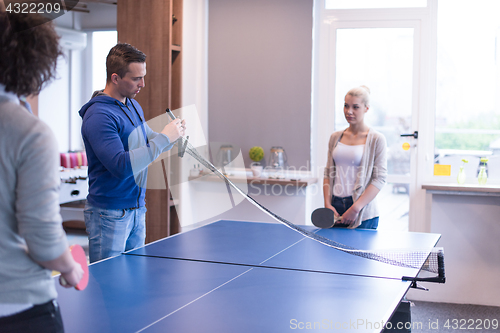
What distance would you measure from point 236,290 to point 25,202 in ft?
2.53

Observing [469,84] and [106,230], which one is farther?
[469,84]

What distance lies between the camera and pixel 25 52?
0.91m

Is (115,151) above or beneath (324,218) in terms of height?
above

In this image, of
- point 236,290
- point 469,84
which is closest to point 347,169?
point 236,290

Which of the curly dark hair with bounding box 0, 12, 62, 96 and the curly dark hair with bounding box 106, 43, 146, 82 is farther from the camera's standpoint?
the curly dark hair with bounding box 106, 43, 146, 82

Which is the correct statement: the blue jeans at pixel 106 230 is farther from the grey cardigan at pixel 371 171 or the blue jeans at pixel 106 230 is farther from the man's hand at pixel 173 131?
the grey cardigan at pixel 371 171

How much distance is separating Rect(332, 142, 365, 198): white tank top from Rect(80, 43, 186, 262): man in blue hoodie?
1.13m

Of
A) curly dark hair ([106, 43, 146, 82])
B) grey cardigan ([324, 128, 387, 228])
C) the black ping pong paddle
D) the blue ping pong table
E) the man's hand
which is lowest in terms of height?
the blue ping pong table

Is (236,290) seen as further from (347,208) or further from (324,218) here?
(347,208)

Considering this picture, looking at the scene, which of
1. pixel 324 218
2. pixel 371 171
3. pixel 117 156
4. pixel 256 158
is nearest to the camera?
pixel 117 156

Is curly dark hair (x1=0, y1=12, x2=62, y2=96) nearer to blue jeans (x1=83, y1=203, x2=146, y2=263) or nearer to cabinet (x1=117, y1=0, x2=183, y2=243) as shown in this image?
blue jeans (x1=83, y1=203, x2=146, y2=263)

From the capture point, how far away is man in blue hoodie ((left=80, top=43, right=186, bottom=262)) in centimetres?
188

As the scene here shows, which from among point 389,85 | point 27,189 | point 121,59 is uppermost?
point 389,85

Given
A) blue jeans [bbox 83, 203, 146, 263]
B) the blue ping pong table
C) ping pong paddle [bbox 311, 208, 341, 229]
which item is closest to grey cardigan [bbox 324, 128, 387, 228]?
ping pong paddle [bbox 311, 208, 341, 229]
